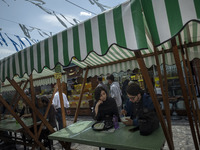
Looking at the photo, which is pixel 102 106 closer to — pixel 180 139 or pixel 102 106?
pixel 102 106

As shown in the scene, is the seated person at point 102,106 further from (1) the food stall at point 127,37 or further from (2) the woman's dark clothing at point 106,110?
(1) the food stall at point 127,37

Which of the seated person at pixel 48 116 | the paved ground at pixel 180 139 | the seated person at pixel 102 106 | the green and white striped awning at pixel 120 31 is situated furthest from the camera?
the seated person at pixel 48 116

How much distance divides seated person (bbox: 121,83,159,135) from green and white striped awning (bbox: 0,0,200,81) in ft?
2.90

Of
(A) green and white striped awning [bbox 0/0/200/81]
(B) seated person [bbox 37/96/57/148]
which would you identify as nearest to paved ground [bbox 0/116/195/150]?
(B) seated person [bbox 37/96/57/148]

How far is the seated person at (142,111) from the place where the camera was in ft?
6.13

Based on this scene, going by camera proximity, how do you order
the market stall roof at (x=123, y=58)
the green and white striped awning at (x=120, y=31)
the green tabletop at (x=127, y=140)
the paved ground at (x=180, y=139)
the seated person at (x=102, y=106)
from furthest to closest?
the paved ground at (x=180, y=139)
the market stall roof at (x=123, y=58)
the seated person at (x=102, y=106)
the green tabletop at (x=127, y=140)
the green and white striped awning at (x=120, y=31)

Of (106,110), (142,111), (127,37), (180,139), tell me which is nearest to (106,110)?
(106,110)

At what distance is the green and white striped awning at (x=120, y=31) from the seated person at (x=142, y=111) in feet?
2.90

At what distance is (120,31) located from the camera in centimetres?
157

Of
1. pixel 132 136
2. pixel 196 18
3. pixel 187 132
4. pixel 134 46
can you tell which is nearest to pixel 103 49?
pixel 134 46

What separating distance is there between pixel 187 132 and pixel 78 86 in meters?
6.95

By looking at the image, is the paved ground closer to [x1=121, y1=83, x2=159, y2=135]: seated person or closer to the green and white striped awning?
[x1=121, y1=83, x2=159, y2=135]: seated person

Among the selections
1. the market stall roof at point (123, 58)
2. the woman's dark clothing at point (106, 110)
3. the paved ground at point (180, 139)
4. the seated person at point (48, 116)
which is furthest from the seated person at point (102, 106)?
the seated person at point (48, 116)

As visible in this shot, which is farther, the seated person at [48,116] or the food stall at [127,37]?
the seated person at [48,116]
